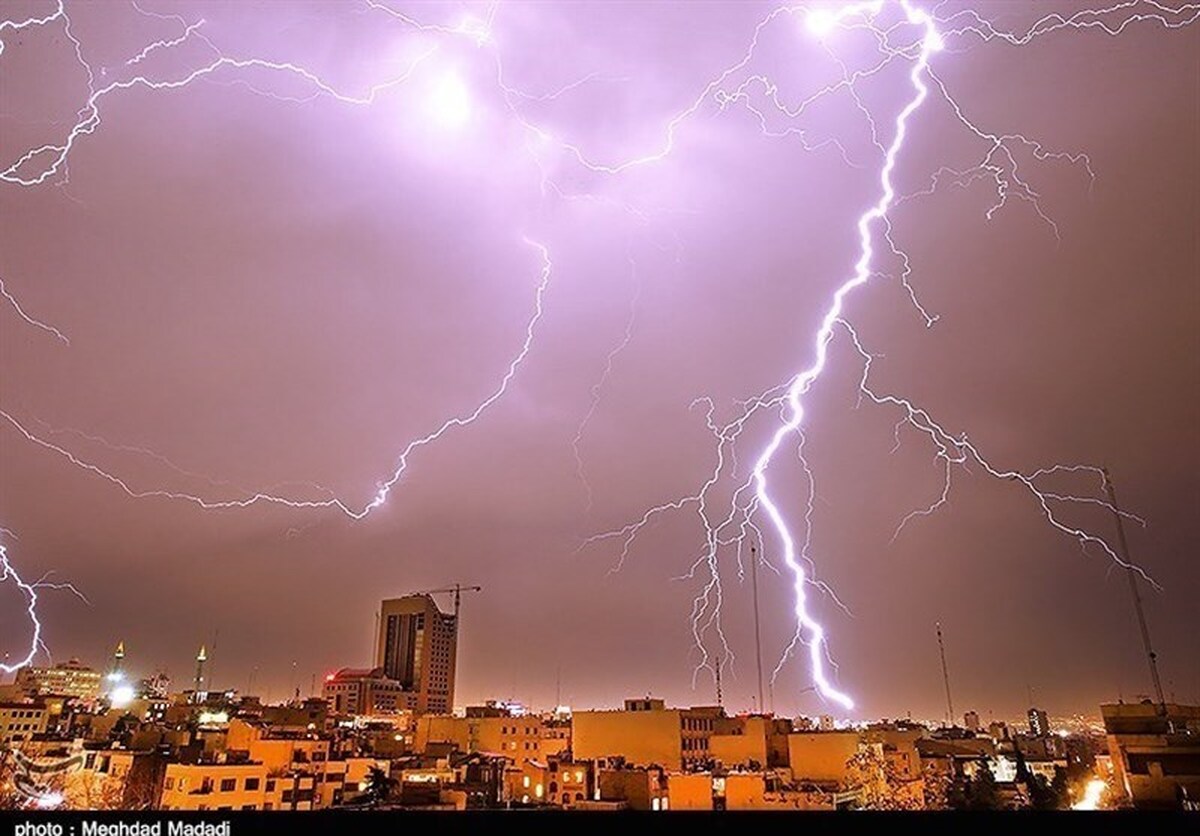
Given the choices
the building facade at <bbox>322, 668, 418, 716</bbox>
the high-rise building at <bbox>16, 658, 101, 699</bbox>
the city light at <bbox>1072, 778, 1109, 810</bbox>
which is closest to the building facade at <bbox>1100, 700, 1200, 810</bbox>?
the city light at <bbox>1072, 778, 1109, 810</bbox>

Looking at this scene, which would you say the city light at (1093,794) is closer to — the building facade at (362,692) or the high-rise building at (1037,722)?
the high-rise building at (1037,722)

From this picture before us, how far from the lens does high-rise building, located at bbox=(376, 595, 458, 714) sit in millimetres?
82125

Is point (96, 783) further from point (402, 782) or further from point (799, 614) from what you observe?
point (799, 614)

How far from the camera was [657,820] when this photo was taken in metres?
2.51

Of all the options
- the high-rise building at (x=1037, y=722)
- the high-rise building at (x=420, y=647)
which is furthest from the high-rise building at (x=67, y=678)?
the high-rise building at (x=1037, y=722)

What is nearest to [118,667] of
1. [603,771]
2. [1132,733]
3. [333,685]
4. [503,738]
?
[333,685]

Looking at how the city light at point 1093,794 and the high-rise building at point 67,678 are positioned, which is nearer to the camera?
the city light at point 1093,794

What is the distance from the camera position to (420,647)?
274ft

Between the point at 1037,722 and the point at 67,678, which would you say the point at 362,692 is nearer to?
the point at 67,678

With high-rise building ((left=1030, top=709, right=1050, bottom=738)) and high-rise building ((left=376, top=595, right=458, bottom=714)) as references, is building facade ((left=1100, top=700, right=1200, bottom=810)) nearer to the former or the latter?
high-rise building ((left=1030, top=709, right=1050, bottom=738))

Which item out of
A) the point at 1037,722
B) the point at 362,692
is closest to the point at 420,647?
the point at 362,692

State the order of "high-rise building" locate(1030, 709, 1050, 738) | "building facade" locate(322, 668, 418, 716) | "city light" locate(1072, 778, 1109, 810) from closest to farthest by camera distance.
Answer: "city light" locate(1072, 778, 1109, 810), "high-rise building" locate(1030, 709, 1050, 738), "building facade" locate(322, 668, 418, 716)

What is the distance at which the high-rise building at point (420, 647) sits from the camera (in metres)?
82.1

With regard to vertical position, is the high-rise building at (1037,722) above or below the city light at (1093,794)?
above
